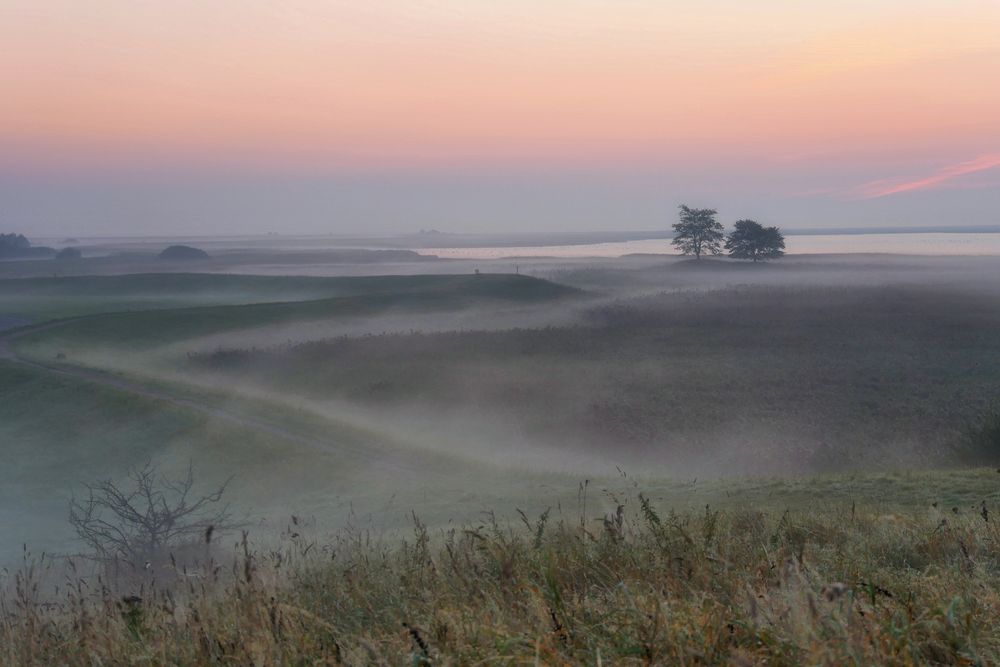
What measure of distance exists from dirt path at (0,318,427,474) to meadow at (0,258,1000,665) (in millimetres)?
191

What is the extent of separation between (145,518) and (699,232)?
358 feet

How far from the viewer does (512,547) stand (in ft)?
19.7

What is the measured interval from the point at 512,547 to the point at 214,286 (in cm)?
9045

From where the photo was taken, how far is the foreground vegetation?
3393 mm

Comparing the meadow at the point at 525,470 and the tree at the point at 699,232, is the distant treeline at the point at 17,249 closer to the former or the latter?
the meadow at the point at 525,470

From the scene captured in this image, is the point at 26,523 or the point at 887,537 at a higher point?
the point at 887,537

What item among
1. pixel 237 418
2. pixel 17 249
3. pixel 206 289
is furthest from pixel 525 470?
pixel 17 249

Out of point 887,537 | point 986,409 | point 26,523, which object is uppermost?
point 887,537

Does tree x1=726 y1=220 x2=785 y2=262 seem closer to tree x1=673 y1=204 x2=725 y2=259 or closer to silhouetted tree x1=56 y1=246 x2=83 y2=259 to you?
tree x1=673 y1=204 x2=725 y2=259

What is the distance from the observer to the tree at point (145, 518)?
49.8 ft

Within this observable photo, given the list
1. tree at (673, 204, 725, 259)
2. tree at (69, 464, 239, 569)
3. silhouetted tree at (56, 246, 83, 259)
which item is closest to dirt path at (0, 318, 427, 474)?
tree at (69, 464, 239, 569)

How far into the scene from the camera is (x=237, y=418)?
27188mm

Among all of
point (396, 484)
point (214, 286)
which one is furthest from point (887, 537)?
point (214, 286)

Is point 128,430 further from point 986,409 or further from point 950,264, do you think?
point 950,264
